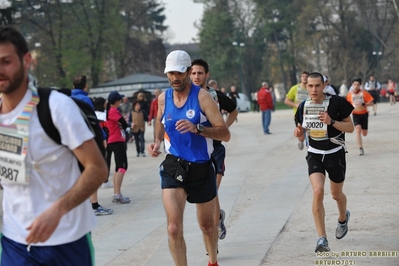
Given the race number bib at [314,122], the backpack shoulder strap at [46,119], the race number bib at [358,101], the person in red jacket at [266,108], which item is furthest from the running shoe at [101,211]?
the person in red jacket at [266,108]

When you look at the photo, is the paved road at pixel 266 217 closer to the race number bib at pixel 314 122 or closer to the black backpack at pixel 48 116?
the race number bib at pixel 314 122

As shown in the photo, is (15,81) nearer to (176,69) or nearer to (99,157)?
(99,157)

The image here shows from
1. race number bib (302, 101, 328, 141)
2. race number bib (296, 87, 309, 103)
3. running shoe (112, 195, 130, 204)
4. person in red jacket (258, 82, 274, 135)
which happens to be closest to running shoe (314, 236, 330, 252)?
race number bib (302, 101, 328, 141)

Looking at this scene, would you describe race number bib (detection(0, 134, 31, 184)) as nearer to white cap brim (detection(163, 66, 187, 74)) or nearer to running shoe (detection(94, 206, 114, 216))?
white cap brim (detection(163, 66, 187, 74))

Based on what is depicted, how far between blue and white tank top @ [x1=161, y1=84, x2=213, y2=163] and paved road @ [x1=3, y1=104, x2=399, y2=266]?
4.83ft

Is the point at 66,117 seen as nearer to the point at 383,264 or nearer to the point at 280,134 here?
the point at 383,264

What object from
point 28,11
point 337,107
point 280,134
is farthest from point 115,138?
point 28,11

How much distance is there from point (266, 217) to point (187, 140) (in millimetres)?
3775

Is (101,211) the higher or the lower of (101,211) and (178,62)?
the lower

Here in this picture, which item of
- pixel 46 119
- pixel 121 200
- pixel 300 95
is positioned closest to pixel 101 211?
pixel 121 200

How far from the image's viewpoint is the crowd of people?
3.89 metres

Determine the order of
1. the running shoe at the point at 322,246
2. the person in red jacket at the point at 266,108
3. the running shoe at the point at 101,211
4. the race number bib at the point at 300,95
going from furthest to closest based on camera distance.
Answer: the person in red jacket at the point at 266,108 < the race number bib at the point at 300,95 < the running shoe at the point at 101,211 < the running shoe at the point at 322,246

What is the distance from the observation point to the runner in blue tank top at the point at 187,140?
6844mm

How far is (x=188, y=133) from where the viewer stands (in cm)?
693
